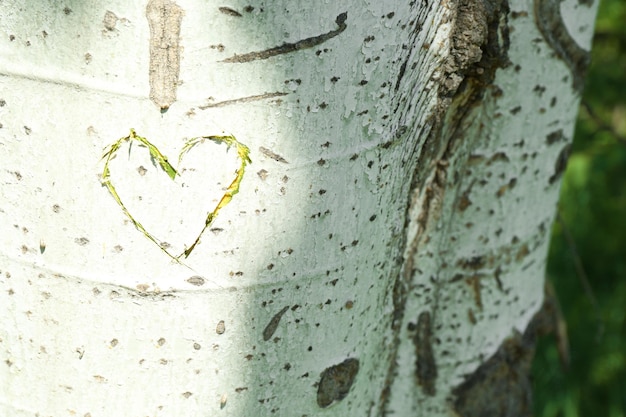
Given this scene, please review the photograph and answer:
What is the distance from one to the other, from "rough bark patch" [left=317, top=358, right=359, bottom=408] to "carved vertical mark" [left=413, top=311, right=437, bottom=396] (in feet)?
0.58

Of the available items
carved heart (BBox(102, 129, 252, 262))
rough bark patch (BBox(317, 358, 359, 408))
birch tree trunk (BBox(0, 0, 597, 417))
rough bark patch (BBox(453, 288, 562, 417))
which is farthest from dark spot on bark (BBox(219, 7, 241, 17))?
rough bark patch (BBox(453, 288, 562, 417))

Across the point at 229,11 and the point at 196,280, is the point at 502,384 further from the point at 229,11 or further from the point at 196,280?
the point at 229,11

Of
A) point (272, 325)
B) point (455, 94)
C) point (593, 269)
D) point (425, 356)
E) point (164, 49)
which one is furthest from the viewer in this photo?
point (593, 269)

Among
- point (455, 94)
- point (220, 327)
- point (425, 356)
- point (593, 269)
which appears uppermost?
point (593, 269)

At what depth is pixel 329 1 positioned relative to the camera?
0.61 meters

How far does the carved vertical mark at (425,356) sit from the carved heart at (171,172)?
0.42 m

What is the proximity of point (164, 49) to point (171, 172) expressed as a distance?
0.10 m

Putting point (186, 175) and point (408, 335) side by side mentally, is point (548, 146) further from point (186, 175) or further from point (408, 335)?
point (186, 175)

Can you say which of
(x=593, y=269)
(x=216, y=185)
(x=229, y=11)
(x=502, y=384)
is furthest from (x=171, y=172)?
(x=593, y=269)

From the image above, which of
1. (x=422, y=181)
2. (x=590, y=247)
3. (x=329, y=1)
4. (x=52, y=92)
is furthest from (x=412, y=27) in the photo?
(x=590, y=247)

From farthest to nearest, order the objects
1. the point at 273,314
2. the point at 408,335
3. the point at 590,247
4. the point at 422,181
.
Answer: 1. the point at 590,247
2. the point at 408,335
3. the point at 422,181
4. the point at 273,314

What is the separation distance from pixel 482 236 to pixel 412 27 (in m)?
0.36

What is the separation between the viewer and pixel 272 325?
0.70m

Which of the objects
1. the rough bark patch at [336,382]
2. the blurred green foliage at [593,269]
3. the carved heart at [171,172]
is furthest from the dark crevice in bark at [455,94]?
the blurred green foliage at [593,269]
